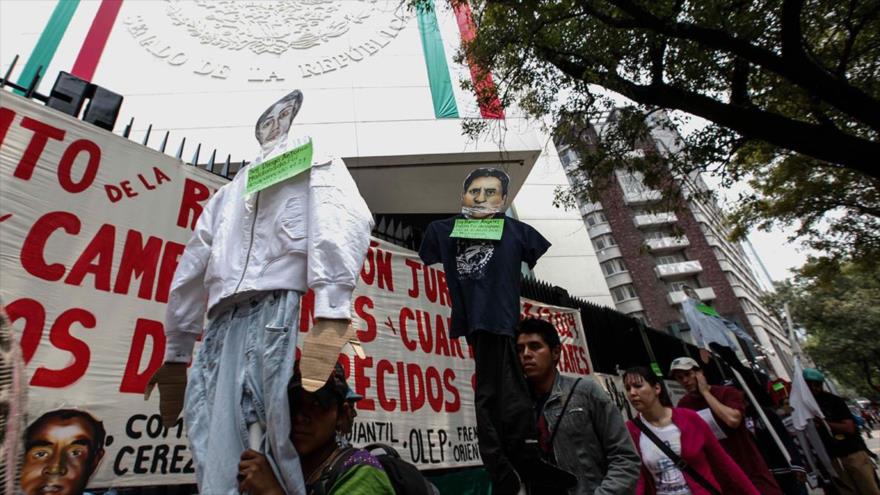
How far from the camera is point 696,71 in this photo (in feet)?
18.3

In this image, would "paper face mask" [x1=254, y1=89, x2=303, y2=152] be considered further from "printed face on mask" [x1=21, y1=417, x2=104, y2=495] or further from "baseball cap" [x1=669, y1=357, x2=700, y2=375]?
"baseball cap" [x1=669, y1=357, x2=700, y2=375]

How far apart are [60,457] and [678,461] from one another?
307 cm

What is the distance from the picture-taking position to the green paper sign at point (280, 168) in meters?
1.80

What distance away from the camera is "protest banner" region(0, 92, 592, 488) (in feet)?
7.14

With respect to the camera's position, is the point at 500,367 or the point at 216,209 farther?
the point at 500,367

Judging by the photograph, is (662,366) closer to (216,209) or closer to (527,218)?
(527,218)

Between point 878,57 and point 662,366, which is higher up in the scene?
point 878,57

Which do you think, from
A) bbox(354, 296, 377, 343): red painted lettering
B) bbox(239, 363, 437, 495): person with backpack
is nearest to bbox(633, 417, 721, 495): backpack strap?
bbox(239, 363, 437, 495): person with backpack

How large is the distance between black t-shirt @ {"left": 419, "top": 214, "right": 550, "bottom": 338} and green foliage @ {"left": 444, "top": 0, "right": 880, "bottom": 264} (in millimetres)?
3017

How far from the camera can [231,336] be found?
165 cm

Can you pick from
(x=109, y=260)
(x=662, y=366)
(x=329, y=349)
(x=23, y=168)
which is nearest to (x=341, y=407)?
(x=329, y=349)

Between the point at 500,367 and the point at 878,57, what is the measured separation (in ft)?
23.1

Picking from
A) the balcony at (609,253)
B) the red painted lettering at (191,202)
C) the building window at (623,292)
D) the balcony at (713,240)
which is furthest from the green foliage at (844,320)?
the red painted lettering at (191,202)

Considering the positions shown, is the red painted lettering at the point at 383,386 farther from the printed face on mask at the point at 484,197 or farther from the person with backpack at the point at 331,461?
the person with backpack at the point at 331,461
